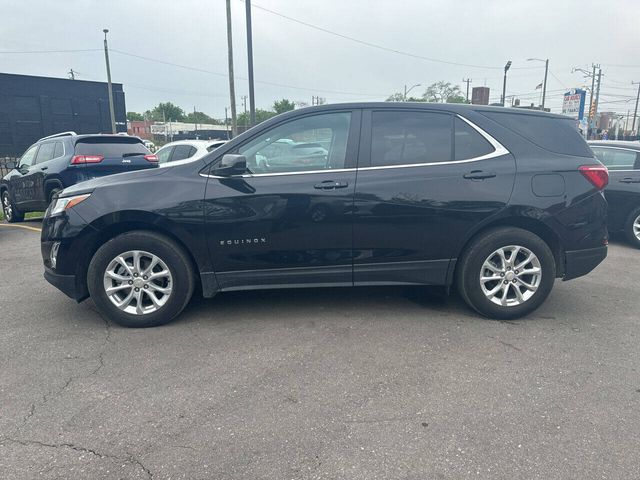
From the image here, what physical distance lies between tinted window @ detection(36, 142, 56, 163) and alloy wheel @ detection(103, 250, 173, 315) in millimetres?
6312

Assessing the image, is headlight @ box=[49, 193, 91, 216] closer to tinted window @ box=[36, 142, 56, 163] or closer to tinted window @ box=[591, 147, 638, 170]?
tinted window @ box=[36, 142, 56, 163]

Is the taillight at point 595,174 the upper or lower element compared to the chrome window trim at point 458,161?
lower

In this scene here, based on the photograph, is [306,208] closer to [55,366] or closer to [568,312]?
[55,366]

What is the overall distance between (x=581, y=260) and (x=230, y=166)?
3.12 meters

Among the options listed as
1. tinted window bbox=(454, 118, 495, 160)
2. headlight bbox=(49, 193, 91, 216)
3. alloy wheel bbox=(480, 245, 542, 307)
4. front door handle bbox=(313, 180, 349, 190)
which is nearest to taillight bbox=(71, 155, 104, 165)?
headlight bbox=(49, 193, 91, 216)

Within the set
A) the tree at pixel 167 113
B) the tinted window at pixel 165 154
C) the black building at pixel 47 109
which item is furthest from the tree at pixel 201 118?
the tinted window at pixel 165 154

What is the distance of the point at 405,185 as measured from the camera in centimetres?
397

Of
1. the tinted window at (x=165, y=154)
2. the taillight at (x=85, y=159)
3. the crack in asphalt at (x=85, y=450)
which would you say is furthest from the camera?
the tinted window at (x=165, y=154)

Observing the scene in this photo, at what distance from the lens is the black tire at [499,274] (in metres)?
4.07

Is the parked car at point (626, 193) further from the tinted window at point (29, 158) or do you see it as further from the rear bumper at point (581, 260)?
the tinted window at point (29, 158)

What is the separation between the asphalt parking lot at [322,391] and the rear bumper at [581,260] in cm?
43

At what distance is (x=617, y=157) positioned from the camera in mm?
7520

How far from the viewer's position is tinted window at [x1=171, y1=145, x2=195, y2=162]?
410 inches

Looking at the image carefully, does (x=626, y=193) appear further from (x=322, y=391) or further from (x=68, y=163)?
(x=68, y=163)
